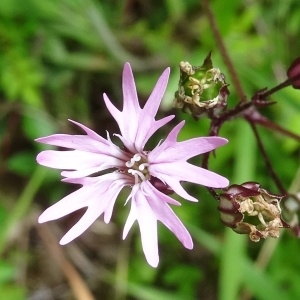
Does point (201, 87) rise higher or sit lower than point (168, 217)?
higher

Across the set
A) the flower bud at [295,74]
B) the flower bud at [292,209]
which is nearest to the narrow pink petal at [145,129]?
the flower bud at [295,74]

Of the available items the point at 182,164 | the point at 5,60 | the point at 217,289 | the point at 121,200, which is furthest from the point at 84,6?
the point at 217,289

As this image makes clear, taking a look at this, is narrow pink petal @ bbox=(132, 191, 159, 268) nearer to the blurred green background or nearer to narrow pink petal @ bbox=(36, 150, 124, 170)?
narrow pink petal @ bbox=(36, 150, 124, 170)

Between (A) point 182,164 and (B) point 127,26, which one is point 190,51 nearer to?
(B) point 127,26

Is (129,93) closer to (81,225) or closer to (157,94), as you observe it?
(157,94)

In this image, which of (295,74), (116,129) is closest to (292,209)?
(295,74)
